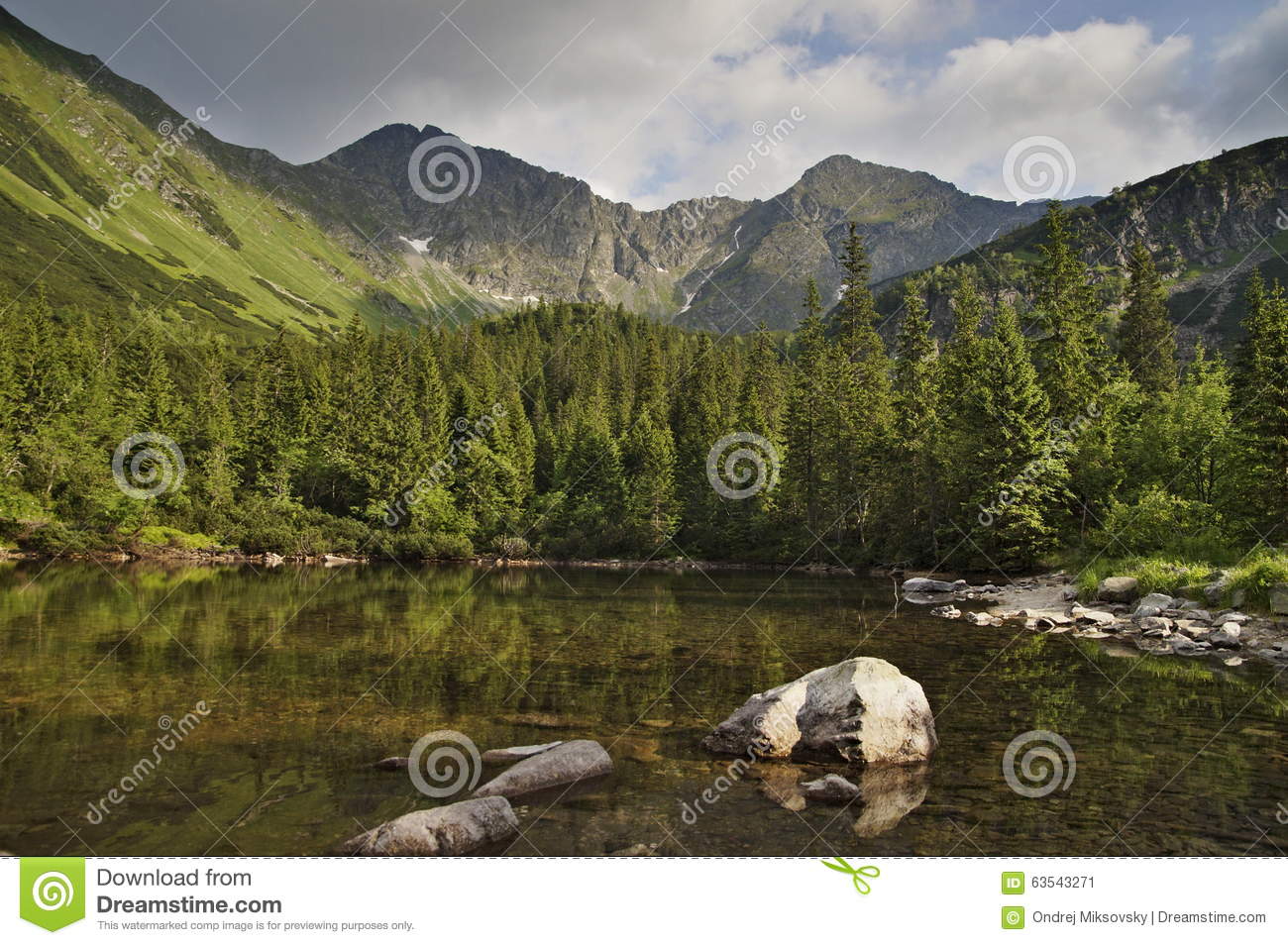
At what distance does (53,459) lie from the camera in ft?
189

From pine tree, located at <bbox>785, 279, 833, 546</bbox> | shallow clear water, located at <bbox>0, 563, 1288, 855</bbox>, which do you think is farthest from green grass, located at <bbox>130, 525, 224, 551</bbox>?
pine tree, located at <bbox>785, 279, 833, 546</bbox>

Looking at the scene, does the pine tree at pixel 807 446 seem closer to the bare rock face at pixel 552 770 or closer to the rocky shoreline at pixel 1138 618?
the rocky shoreline at pixel 1138 618

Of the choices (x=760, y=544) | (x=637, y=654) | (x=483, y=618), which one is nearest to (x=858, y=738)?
(x=637, y=654)

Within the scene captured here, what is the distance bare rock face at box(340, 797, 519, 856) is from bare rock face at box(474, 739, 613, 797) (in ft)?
3.10

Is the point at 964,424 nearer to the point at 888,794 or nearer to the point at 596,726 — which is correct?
the point at 596,726

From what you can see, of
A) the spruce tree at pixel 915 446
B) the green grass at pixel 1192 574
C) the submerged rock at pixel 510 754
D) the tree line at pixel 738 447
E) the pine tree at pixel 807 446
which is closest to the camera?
the submerged rock at pixel 510 754

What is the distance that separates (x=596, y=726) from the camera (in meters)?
13.2

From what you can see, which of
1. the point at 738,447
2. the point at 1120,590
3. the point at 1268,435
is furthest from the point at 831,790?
the point at 738,447

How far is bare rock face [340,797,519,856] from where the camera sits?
7668mm

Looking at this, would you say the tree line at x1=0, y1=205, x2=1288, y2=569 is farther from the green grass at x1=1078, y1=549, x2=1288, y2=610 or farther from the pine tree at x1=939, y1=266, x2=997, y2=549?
the green grass at x1=1078, y1=549, x2=1288, y2=610

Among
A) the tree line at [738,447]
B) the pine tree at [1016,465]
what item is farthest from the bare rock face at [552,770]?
the pine tree at [1016,465]

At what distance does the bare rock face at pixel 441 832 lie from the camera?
767 cm

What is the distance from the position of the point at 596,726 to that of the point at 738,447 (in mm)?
63804

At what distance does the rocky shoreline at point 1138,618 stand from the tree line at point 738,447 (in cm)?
505
